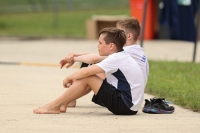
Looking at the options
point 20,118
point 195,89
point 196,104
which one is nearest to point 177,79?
point 195,89

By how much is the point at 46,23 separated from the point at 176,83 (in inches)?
600

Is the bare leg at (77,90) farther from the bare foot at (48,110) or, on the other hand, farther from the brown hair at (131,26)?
the brown hair at (131,26)

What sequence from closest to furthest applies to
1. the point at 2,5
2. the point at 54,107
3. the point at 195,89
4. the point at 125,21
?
1. the point at 54,107
2. the point at 125,21
3. the point at 195,89
4. the point at 2,5

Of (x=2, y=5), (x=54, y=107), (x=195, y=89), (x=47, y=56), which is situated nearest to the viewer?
(x=54, y=107)

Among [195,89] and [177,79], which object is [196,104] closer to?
[195,89]

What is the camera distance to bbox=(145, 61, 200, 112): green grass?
8.41 m

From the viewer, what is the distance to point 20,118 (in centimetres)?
693

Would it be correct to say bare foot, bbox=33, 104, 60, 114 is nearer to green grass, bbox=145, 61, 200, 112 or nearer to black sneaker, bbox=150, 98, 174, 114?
black sneaker, bbox=150, 98, 174, 114

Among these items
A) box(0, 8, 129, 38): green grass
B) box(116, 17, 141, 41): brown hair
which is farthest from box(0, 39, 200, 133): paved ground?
box(0, 8, 129, 38): green grass

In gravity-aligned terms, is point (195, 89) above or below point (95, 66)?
below

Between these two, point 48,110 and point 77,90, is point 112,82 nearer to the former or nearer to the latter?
point 77,90

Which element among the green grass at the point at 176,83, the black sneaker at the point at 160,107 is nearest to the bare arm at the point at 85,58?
the black sneaker at the point at 160,107

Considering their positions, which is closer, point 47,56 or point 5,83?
point 5,83

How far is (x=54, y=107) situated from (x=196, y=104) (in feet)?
6.20
